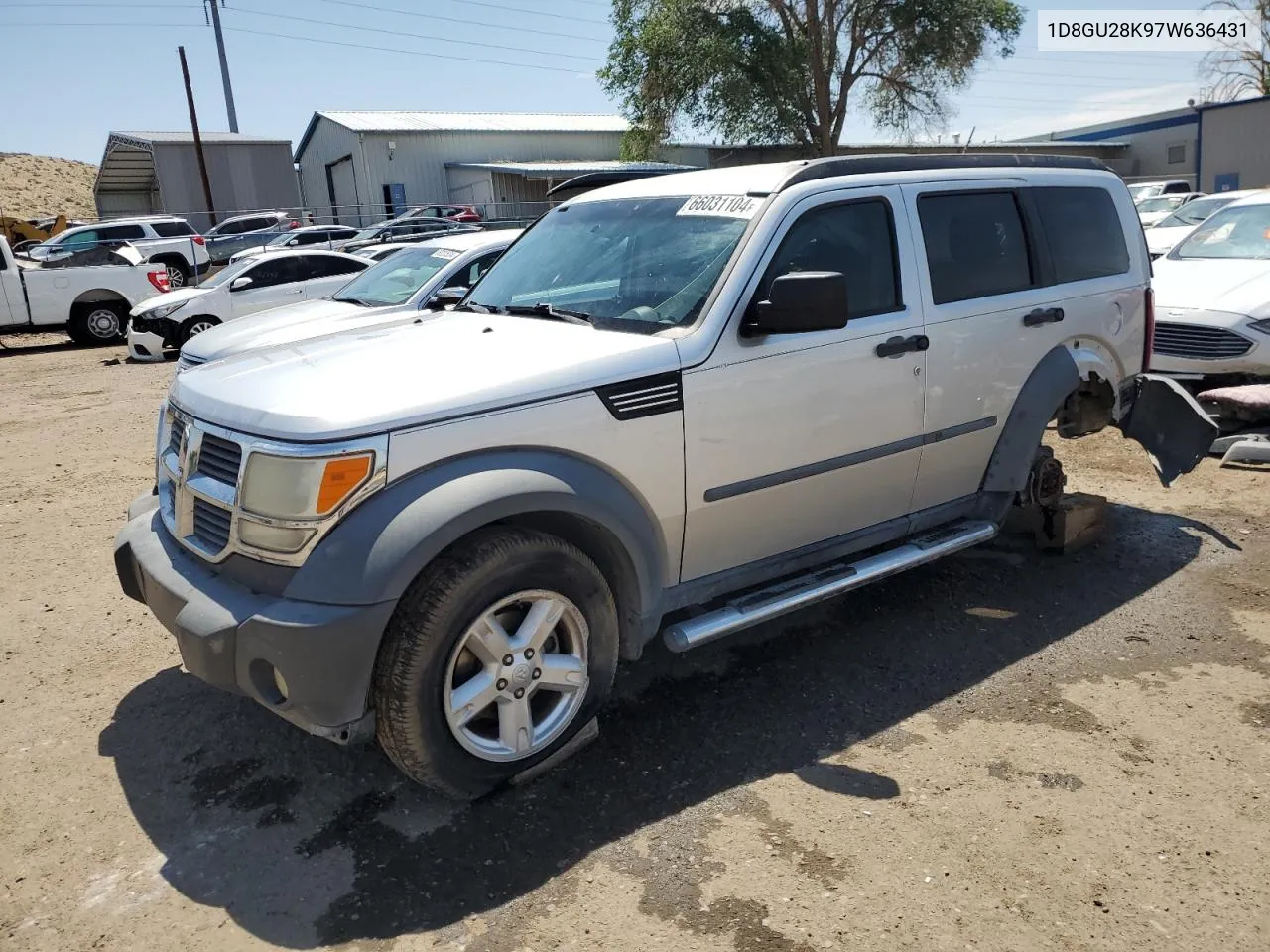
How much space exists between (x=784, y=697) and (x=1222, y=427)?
194 inches

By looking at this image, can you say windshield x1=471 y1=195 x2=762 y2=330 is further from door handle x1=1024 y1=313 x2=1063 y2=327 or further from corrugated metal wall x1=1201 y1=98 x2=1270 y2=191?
corrugated metal wall x1=1201 y1=98 x2=1270 y2=191

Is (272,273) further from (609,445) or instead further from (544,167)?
(544,167)

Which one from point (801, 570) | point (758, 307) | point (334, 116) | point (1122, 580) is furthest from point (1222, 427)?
point (334, 116)

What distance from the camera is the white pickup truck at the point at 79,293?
52.2ft

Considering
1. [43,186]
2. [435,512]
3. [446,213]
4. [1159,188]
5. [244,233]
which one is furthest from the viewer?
[43,186]

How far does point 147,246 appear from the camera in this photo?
20.8 m

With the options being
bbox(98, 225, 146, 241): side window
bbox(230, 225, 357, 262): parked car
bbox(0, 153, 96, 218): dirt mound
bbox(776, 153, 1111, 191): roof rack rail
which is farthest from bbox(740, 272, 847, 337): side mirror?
bbox(0, 153, 96, 218): dirt mound

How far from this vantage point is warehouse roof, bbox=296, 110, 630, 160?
41.2 metres

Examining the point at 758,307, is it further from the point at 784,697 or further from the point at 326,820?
the point at 326,820

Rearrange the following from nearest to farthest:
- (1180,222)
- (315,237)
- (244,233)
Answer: (1180,222)
(315,237)
(244,233)

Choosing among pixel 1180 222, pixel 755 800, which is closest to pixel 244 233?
pixel 1180 222

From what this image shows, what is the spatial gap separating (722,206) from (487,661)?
199cm

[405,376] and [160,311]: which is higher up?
[405,376]

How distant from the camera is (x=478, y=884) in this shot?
9.11ft
